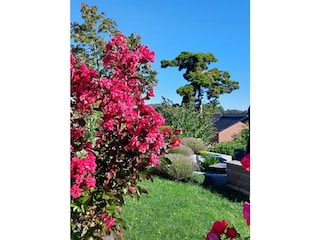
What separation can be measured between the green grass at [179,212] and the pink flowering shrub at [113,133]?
1122mm

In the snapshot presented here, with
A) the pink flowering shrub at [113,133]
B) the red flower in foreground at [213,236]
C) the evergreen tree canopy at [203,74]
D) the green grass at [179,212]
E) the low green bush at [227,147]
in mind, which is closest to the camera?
the red flower in foreground at [213,236]

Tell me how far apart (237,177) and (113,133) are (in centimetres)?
264

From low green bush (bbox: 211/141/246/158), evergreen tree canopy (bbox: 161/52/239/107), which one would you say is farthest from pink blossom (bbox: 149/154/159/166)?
low green bush (bbox: 211/141/246/158)

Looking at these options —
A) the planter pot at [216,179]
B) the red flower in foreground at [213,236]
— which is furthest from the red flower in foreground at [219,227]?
the planter pot at [216,179]

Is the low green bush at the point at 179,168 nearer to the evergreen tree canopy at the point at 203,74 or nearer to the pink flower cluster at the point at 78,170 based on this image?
the evergreen tree canopy at the point at 203,74

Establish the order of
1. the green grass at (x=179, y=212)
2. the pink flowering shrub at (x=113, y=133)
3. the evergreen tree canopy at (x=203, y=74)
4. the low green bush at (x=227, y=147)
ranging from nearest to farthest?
the pink flowering shrub at (x=113, y=133) → the green grass at (x=179, y=212) → the evergreen tree canopy at (x=203, y=74) → the low green bush at (x=227, y=147)

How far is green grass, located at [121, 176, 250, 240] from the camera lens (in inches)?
95.7

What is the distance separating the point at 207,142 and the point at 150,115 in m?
5.20

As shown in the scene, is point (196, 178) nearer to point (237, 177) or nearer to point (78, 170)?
point (237, 177)

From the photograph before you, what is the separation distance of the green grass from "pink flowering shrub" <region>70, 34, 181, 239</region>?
112cm

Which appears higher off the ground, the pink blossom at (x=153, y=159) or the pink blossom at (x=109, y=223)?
the pink blossom at (x=153, y=159)

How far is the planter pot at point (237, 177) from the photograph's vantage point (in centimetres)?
354

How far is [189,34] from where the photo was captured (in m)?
2.09
